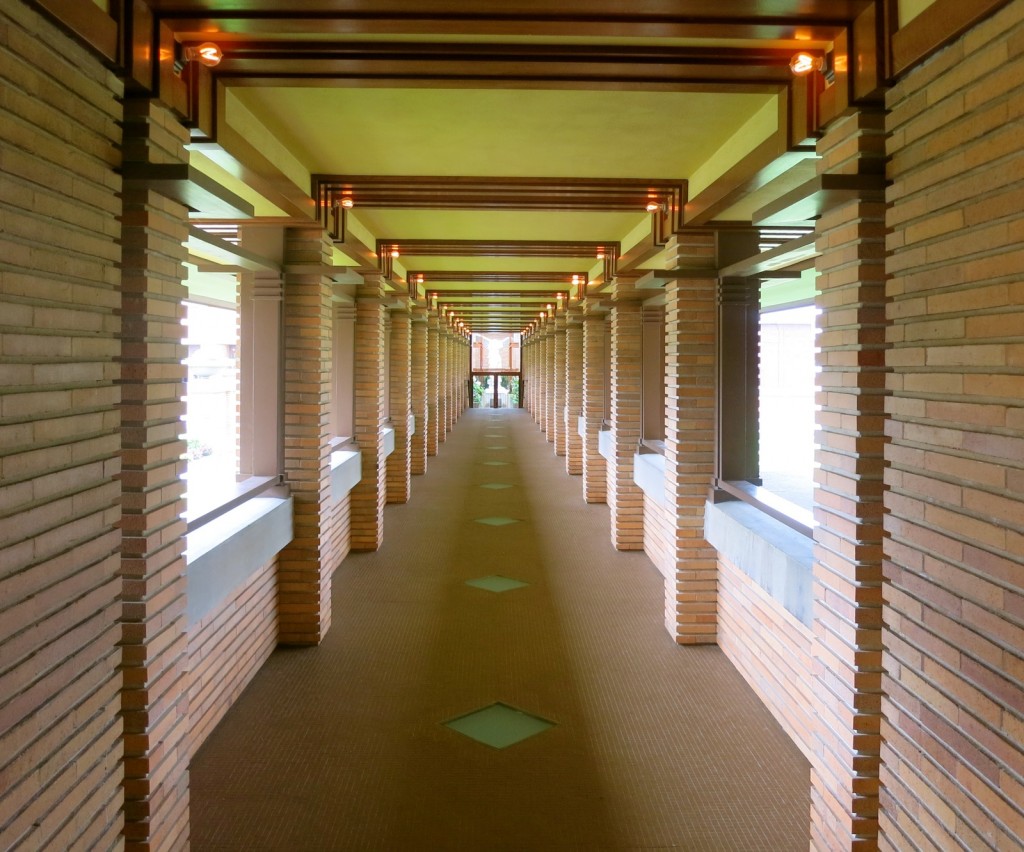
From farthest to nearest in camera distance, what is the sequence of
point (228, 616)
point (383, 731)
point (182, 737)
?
Result: 1. point (228, 616)
2. point (383, 731)
3. point (182, 737)

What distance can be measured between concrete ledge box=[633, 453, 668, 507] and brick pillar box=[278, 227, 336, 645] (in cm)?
326

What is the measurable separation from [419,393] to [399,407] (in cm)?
319

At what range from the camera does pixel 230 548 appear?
4430mm

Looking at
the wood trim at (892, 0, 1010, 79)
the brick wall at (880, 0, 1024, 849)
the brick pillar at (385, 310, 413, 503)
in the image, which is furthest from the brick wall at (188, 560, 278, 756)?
the brick pillar at (385, 310, 413, 503)

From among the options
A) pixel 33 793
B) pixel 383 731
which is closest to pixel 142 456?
pixel 33 793

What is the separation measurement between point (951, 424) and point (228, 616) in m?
4.34

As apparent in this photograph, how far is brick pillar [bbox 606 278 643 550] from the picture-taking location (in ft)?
29.5

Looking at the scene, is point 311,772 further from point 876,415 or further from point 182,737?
point 876,415

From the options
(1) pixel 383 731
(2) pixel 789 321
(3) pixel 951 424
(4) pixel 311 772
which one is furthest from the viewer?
(2) pixel 789 321

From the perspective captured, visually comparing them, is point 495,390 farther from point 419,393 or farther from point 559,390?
point 419,393

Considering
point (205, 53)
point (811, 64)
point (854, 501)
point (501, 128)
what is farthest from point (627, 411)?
point (205, 53)

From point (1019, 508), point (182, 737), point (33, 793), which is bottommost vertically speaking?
point (182, 737)

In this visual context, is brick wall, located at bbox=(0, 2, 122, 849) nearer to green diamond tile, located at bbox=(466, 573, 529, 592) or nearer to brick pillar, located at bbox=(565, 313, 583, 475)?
green diamond tile, located at bbox=(466, 573, 529, 592)

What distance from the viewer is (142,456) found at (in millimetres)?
3068
